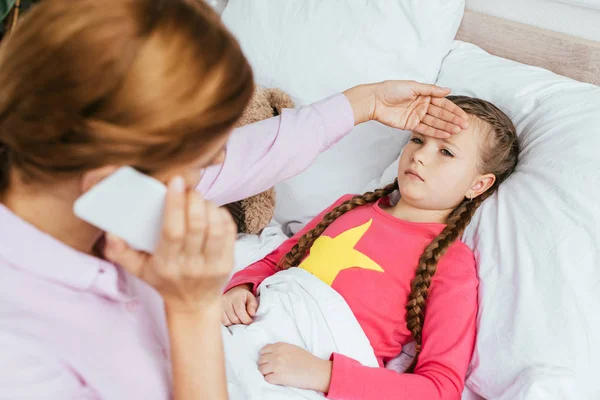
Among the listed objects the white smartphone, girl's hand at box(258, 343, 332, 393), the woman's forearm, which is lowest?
girl's hand at box(258, 343, 332, 393)

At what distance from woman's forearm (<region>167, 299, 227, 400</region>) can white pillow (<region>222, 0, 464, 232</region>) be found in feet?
2.84

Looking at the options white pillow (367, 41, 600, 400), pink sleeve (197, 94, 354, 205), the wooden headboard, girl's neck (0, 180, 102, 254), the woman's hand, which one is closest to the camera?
girl's neck (0, 180, 102, 254)

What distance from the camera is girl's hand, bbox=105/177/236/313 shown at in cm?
52

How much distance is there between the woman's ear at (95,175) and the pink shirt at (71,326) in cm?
8

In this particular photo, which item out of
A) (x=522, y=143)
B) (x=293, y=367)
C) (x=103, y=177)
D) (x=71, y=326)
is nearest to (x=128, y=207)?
(x=103, y=177)

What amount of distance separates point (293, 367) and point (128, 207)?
518 millimetres

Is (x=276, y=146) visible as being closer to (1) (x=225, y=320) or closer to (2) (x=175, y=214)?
(1) (x=225, y=320)

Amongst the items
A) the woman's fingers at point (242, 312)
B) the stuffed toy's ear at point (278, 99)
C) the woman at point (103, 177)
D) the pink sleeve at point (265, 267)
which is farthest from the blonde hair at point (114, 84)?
the stuffed toy's ear at point (278, 99)

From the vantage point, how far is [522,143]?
1214 millimetres

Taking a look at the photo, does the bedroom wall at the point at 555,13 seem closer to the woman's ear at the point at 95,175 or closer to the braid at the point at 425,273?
the braid at the point at 425,273

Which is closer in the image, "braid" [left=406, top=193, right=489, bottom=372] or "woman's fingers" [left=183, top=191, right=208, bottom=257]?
"woman's fingers" [left=183, top=191, right=208, bottom=257]

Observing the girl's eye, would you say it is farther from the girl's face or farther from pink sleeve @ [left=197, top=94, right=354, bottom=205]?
pink sleeve @ [left=197, top=94, right=354, bottom=205]

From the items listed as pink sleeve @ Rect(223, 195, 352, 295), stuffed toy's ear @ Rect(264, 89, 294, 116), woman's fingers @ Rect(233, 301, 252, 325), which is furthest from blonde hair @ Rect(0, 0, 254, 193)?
stuffed toy's ear @ Rect(264, 89, 294, 116)

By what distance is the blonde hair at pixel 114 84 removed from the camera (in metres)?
0.48
